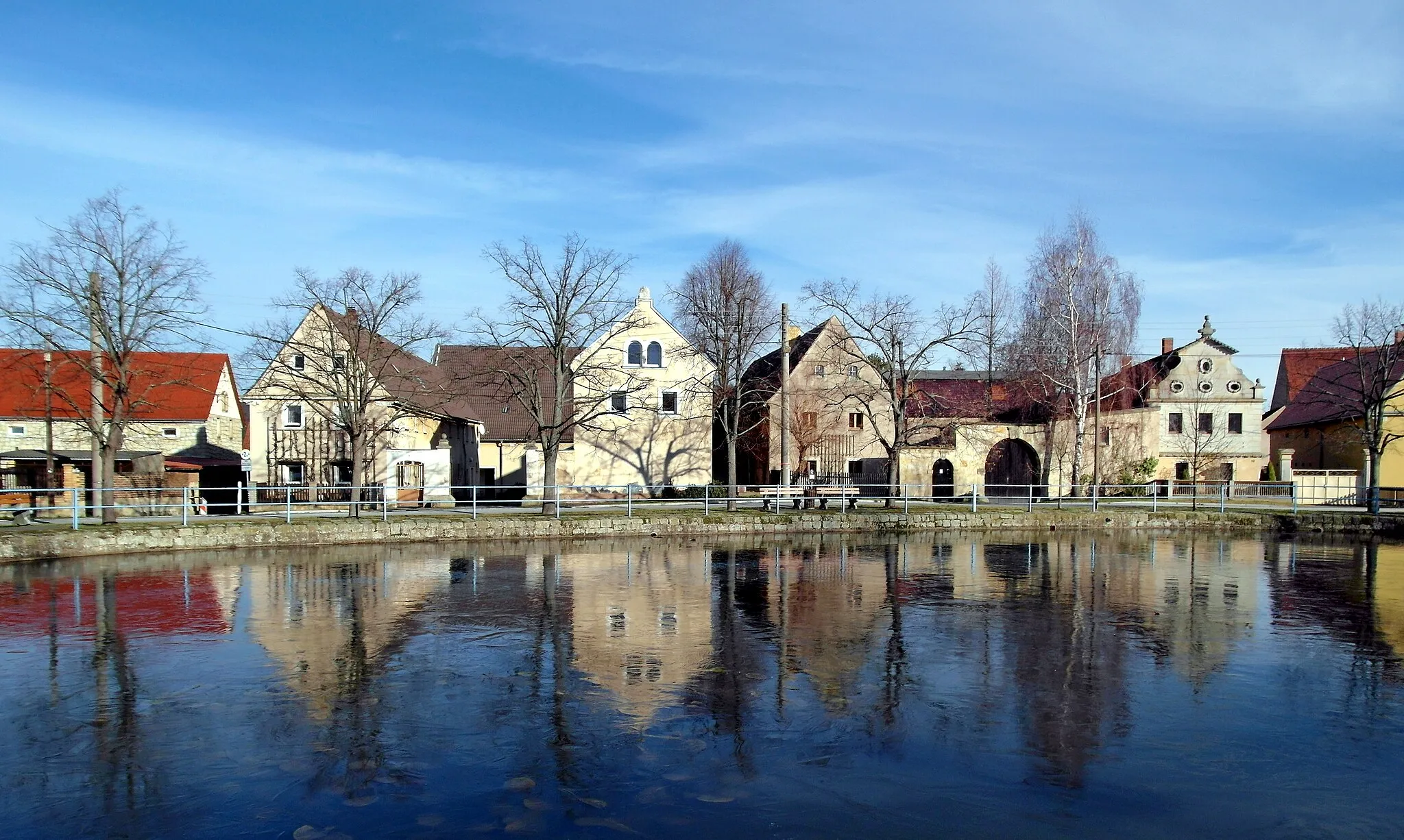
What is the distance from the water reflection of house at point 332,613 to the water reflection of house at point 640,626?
2.60m

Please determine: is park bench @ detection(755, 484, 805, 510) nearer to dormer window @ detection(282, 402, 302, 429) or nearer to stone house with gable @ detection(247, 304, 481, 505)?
stone house with gable @ detection(247, 304, 481, 505)

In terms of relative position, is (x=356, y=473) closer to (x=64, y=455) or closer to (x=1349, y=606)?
(x=64, y=455)

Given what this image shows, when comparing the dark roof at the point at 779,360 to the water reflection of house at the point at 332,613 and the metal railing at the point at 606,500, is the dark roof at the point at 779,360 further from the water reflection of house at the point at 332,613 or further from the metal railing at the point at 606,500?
the water reflection of house at the point at 332,613

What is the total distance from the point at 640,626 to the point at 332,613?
5.04 m

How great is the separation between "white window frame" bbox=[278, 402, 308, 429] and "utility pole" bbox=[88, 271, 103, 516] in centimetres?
1170

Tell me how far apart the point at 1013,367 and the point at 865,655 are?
41868mm

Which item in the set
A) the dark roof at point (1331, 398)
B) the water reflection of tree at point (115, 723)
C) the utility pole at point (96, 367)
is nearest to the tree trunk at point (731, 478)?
the utility pole at point (96, 367)

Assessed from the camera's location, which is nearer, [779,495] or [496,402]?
[779,495]

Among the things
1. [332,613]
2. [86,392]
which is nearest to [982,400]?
[332,613]

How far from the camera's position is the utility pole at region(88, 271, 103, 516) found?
24.9 meters

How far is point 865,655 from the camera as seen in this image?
1123 cm

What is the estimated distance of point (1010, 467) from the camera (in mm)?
46594

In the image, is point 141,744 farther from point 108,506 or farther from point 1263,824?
point 108,506

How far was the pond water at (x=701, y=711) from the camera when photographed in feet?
21.3
